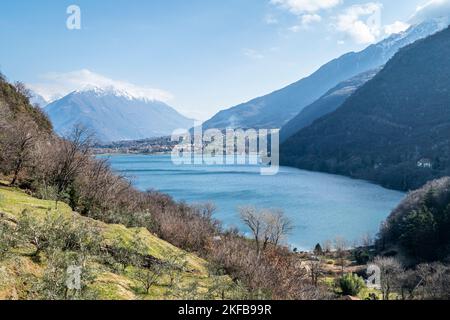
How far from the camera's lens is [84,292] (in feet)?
24.7

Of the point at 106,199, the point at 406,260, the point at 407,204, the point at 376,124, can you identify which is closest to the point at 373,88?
the point at 376,124

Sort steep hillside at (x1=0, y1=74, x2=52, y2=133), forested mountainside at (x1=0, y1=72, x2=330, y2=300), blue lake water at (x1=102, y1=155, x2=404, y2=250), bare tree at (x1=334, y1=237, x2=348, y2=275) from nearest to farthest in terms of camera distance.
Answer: forested mountainside at (x1=0, y1=72, x2=330, y2=300), steep hillside at (x1=0, y1=74, x2=52, y2=133), bare tree at (x1=334, y1=237, x2=348, y2=275), blue lake water at (x1=102, y1=155, x2=404, y2=250)

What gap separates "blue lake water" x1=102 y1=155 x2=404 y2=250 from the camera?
65.6m

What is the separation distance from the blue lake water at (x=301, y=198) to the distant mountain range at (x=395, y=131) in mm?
13212

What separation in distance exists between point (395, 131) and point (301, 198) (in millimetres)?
85426

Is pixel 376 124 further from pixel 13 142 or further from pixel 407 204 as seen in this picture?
pixel 13 142

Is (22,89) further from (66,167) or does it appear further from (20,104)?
(66,167)

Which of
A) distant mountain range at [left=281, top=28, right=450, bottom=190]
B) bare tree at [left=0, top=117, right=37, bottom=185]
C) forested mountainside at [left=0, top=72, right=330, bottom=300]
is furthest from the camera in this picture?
distant mountain range at [left=281, top=28, right=450, bottom=190]

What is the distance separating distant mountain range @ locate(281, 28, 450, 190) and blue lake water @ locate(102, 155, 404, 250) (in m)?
13.2

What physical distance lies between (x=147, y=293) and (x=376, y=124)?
171687 millimetres

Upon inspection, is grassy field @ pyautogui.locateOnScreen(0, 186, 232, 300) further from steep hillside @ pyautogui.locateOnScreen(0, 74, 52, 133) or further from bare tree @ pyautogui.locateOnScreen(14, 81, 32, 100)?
bare tree @ pyautogui.locateOnScreen(14, 81, 32, 100)

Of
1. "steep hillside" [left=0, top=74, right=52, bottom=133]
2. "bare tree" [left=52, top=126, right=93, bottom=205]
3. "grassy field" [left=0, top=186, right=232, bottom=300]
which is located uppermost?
"steep hillside" [left=0, top=74, right=52, bottom=133]

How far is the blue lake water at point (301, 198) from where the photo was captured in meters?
65.6

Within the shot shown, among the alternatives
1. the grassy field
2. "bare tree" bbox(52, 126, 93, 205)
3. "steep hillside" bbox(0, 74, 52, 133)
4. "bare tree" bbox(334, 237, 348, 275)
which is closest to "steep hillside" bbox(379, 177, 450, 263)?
"bare tree" bbox(334, 237, 348, 275)
